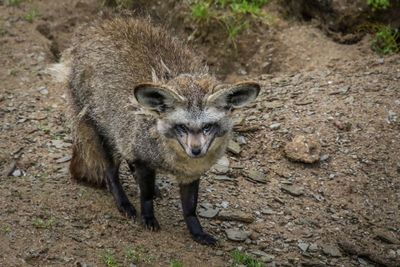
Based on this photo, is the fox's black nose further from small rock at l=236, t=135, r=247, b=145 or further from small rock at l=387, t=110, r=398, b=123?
small rock at l=387, t=110, r=398, b=123

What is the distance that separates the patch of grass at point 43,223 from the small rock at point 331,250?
2487 millimetres

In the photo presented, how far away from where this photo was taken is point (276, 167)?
285 inches

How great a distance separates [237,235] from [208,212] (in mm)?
460

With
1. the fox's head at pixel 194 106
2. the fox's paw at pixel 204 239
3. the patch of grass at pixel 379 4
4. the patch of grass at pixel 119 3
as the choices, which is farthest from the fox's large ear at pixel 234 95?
the patch of grass at pixel 119 3

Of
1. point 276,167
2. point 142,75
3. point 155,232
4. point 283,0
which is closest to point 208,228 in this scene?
point 155,232

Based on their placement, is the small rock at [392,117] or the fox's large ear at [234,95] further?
the small rock at [392,117]

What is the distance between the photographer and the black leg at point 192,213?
635 cm

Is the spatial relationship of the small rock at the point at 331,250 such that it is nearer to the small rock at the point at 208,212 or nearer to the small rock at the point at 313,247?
the small rock at the point at 313,247

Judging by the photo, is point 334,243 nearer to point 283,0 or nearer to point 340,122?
point 340,122

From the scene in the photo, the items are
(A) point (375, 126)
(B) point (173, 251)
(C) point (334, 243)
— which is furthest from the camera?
(A) point (375, 126)

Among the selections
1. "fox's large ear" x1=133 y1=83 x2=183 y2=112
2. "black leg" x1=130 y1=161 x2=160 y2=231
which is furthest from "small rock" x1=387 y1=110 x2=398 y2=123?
"fox's large ear" x1=133 y1=83 x2=183 y2=112

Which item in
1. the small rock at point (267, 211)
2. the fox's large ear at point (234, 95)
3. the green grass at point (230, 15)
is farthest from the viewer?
the green grass at point (230, 15)

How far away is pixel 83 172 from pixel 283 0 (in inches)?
155

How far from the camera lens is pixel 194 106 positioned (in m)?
5.58
